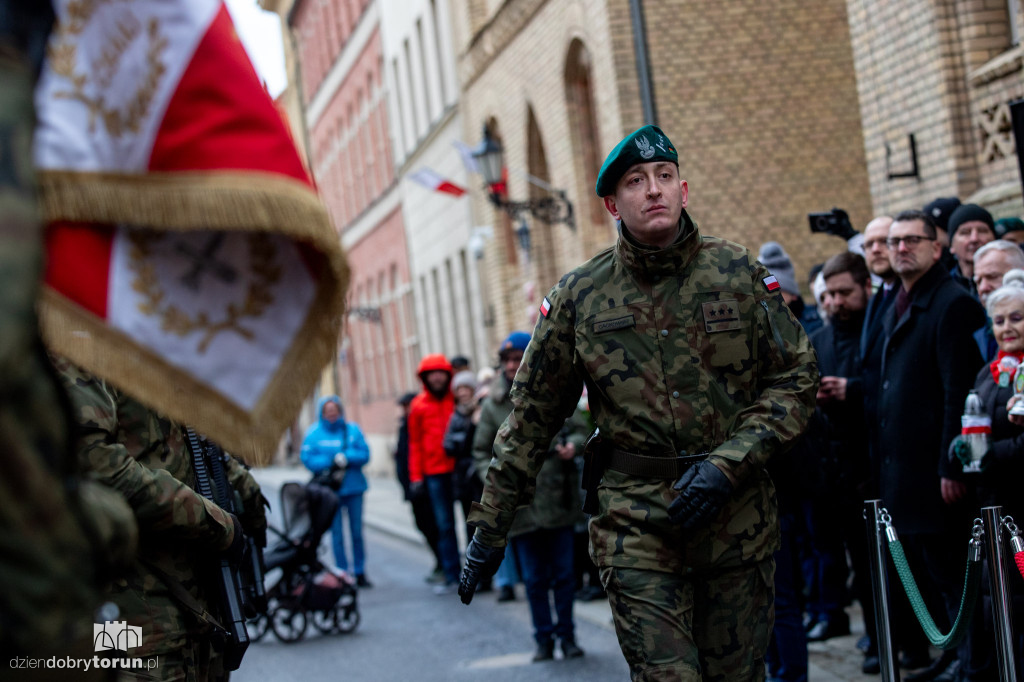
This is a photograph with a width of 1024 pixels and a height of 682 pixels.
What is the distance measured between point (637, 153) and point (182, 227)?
288 cm

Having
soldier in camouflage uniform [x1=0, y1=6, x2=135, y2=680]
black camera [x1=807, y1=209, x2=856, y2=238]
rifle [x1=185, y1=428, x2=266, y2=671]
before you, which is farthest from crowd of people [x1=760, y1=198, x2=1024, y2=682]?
soldier in camouflage uniform [x1=0, y1=6, x2=135, y2=680]

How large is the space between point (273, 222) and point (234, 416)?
323 millimetres

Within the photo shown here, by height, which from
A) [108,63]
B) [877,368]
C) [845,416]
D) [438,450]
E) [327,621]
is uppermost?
[108,63]

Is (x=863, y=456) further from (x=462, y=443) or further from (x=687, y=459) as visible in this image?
(x=462, y=443)

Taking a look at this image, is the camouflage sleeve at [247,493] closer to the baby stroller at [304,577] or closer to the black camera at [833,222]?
the black camera at [833,222]

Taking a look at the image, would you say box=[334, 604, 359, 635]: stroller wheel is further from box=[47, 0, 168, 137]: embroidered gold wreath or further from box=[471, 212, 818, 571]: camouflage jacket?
box=[47, 0, 168, 137]: embroidered gold wreath

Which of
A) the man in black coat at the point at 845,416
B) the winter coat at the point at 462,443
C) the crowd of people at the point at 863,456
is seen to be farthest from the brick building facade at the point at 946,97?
the winter coat at the point at 462,443

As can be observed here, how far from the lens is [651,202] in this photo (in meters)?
4.66

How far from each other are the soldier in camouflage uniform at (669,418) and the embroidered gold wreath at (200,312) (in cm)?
239

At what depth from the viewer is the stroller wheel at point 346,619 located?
10930mm

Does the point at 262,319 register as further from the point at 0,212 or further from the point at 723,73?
the point at 723,73

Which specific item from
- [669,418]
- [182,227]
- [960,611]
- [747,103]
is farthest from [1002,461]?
[747,103]

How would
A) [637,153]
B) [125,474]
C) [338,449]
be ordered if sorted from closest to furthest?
[125,474], [637,153], [338,449]

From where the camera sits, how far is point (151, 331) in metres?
2.12
